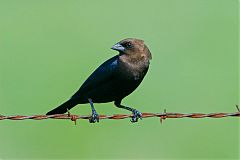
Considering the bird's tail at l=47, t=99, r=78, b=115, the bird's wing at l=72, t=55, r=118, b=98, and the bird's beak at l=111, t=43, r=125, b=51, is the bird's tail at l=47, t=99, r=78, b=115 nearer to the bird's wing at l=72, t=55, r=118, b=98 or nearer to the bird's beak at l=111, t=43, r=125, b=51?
the bird's wing at l=72, t=55, r=118, b=98

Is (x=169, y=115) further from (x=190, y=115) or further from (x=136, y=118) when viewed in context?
(x=136, y=118)

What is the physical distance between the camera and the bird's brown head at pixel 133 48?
695 centimetres

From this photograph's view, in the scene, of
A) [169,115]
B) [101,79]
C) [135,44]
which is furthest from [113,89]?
[169,115]

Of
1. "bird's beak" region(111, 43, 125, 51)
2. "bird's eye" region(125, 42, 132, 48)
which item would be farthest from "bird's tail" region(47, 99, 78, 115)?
"bird's eye" region(125, 42, 132, 48)

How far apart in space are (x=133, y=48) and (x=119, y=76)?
44 centimetres

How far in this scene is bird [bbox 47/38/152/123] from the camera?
22.1ft

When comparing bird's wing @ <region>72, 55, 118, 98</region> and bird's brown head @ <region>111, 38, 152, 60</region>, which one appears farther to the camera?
bird's brown head @ <region>111, 38, 152, 60</region>

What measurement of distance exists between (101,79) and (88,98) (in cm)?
32

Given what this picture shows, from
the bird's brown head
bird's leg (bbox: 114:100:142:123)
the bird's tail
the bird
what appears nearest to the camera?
bird's leg (bbox: 114:100:142:123)

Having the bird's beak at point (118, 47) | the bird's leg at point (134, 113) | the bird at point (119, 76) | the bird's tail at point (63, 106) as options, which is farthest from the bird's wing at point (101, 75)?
the bird's leg at point (134, 113)

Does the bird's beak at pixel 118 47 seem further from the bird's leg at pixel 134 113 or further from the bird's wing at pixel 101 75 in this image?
the bird's leg at pixel 134 113

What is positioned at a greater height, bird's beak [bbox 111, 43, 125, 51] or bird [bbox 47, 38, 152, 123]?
bird's beak [bbox 111, 43, 125, 51]

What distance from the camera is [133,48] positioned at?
22.9ft

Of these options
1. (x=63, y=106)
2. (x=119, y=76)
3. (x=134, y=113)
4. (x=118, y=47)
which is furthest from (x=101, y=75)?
(x=63, y=106)
